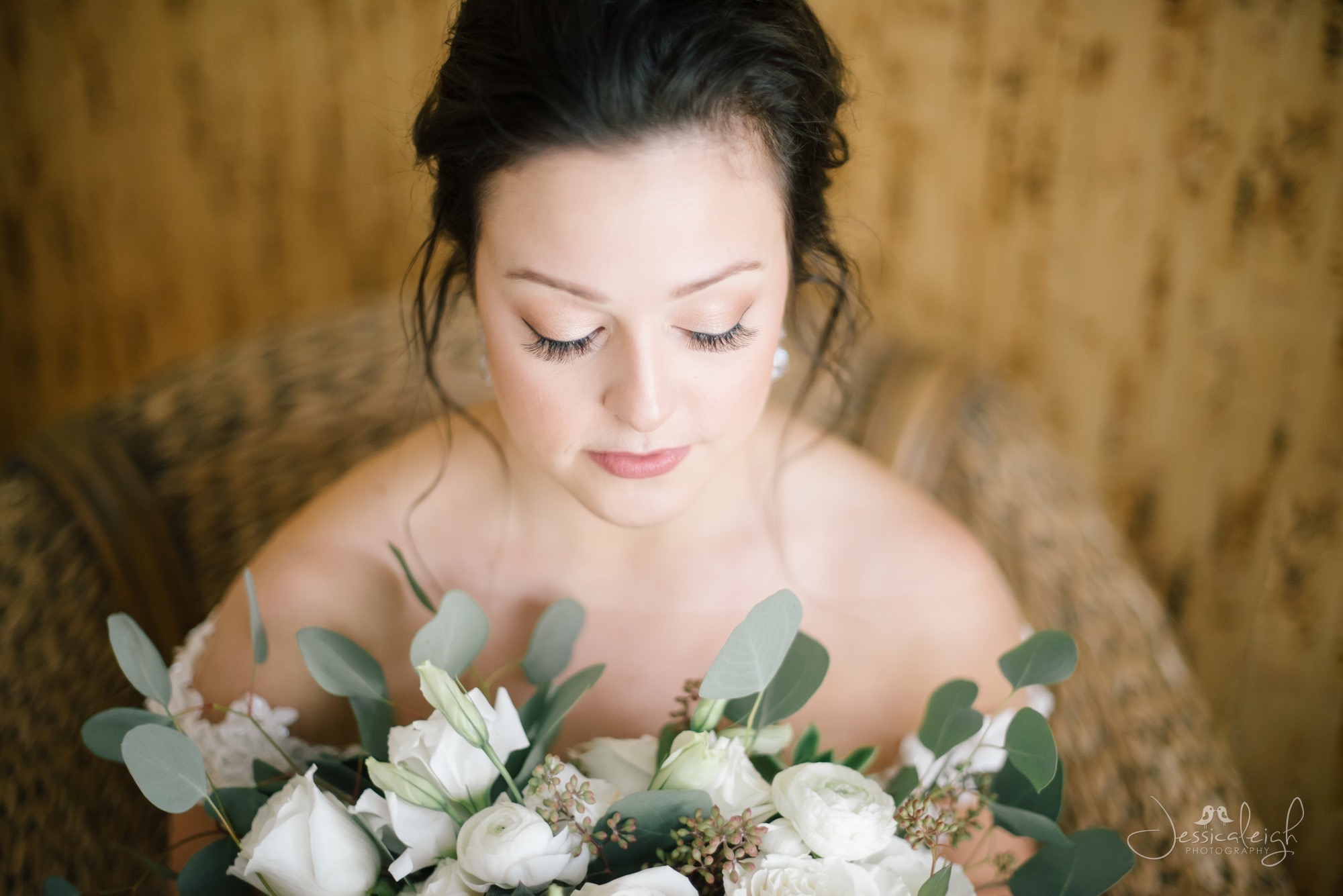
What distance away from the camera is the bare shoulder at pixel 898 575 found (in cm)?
105

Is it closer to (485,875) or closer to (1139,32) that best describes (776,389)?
(1139,32)

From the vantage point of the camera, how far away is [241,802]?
0.73 m

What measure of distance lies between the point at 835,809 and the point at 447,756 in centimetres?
26

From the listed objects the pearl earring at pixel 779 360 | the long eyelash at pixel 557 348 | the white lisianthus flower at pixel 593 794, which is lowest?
the white lisianthus flower at pixel 593 794

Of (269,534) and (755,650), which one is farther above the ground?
(755,650)

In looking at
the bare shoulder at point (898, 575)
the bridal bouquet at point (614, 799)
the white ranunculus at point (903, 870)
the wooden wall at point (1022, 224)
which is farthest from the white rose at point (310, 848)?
the wooden wall at point (1022, 224)

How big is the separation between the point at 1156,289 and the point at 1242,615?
0.60 metres

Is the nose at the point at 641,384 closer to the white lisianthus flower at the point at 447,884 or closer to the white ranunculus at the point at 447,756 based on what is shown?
the white ranunculus at the point at 447,756

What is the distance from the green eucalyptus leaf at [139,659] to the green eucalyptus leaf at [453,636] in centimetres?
20

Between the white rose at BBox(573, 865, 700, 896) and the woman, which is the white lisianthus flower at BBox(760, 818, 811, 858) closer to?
the white rose at BBox(573, 865, 700, 896)

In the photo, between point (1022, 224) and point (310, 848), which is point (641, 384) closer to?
point (310, 848)

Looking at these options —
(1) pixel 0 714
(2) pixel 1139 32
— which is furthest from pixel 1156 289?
(1) pixel 0 714

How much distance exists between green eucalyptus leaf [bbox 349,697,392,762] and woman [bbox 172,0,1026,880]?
A: 73mm

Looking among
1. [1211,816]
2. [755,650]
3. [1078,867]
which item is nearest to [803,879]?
[755,650]
